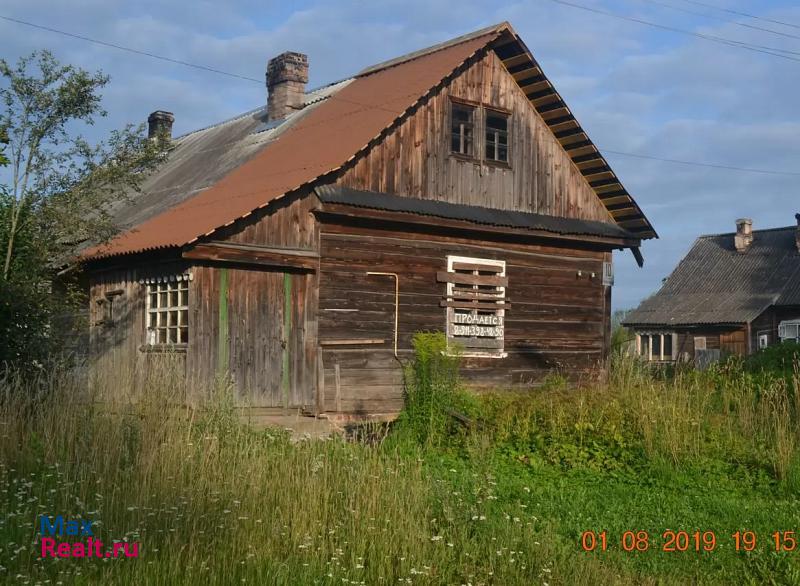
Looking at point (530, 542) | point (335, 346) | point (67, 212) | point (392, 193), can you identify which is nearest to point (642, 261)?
point (392, 193)

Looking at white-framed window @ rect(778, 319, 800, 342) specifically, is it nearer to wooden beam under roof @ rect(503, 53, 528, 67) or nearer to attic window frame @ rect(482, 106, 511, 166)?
attic window frame @ rect(482, 106, 511, 166)

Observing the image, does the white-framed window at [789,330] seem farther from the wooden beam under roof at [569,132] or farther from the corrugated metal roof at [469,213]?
the wooden beam under roof at [569,132]

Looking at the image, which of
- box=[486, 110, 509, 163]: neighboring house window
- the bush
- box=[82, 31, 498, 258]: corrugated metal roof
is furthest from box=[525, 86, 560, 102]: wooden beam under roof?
the bush

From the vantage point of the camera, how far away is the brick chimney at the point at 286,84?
19.2 meters

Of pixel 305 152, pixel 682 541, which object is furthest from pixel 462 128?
pixel 682 541

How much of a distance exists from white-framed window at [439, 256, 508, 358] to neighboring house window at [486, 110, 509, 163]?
1977mm

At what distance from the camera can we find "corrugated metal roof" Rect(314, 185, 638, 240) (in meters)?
14.7

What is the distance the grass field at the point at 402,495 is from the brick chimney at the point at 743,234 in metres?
29.8

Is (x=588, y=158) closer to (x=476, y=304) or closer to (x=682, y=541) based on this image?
(x=476, y=304)

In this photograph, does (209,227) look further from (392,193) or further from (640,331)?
(640,331)

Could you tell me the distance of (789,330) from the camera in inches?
1353

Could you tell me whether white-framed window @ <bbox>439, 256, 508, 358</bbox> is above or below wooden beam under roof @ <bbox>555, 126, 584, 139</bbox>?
below

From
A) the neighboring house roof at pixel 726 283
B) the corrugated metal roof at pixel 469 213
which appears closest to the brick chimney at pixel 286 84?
the corrugated metal roof at pixel 469 213

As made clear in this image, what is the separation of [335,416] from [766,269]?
27767 millimetres
